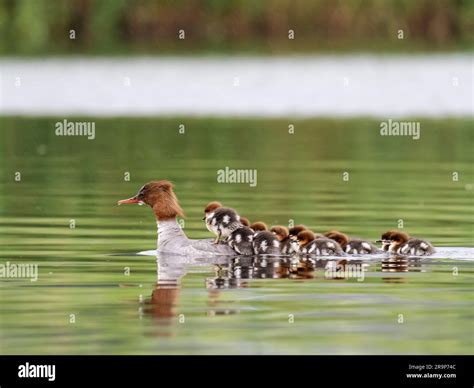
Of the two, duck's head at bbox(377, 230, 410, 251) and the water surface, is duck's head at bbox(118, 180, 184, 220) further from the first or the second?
the water surface

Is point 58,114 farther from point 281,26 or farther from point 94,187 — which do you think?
point 281,26

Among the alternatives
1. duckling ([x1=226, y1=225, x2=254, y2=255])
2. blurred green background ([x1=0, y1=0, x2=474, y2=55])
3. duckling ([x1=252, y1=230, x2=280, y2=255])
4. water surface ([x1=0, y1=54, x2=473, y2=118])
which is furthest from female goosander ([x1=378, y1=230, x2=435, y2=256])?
blurred green background ([x1=0, y1=0, x2=474, y2=55])

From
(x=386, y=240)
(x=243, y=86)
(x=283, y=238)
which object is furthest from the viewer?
(x=243, y=86)

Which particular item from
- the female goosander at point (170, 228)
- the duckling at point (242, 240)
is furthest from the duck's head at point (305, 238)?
the female goosander at point (170, 228)

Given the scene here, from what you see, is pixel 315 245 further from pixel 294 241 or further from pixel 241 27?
pixel 241 27

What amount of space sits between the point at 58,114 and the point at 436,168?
29.4 ft

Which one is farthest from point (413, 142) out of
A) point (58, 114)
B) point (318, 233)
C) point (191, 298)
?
point (191, 298)

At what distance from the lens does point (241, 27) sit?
3925cm

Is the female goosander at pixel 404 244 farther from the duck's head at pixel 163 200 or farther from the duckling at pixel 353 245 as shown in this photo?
the duck's head at pixel 163 200

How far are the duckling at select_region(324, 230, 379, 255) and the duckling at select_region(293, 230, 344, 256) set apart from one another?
90mm

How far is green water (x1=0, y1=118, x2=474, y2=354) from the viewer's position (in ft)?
30.5

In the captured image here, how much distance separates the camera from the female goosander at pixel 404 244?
12.2 m

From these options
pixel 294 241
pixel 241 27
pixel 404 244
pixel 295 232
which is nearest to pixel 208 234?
pixel 295 232

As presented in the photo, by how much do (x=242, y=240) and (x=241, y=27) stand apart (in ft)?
89.3
